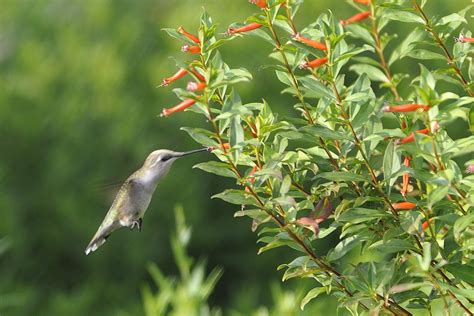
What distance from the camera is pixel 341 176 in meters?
2.67

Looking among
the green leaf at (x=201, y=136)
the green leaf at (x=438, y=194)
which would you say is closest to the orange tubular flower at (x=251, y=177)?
the green leaf at (x=201, y=136)

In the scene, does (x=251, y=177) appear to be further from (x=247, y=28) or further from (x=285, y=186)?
(x=247, y=28)

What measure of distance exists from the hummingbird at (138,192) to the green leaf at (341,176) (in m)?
1.33

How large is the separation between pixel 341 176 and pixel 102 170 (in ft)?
22.6

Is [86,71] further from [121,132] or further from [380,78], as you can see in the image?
[380,78]

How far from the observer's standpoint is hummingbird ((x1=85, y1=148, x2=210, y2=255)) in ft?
13.2

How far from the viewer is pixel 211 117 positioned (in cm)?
257

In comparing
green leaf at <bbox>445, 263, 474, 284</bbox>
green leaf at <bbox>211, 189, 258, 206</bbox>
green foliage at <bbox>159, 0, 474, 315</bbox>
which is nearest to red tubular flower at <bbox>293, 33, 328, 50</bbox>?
green foliage at <bbox>159, 0, 474, 315</bbox>

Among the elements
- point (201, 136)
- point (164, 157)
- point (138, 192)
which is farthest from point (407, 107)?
point (138, 192)

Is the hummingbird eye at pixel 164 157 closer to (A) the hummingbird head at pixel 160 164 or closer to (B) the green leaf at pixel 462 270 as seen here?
(A) the hummingbird head at pixel 160 164

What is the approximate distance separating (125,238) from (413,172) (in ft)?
22.5

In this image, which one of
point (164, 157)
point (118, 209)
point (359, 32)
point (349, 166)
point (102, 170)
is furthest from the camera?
point (102, 170)

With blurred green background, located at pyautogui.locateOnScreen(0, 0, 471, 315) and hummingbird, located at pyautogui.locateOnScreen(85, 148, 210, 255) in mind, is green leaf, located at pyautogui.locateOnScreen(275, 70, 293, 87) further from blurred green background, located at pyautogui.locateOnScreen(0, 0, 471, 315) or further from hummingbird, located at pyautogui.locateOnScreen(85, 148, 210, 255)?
blurred green background, located at pyautogui.locateOnScreen(0, 0, 471, 315)

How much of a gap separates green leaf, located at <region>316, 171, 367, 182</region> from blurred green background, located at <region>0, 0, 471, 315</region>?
5.72 meters
